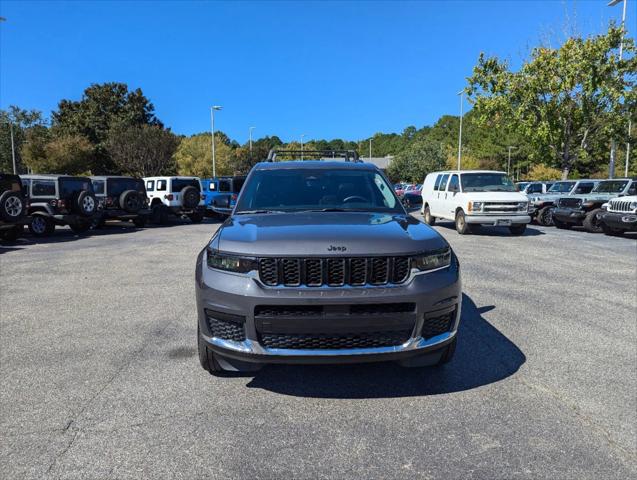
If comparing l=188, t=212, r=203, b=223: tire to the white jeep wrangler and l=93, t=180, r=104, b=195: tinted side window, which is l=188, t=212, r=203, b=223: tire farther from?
l=93, t=180, r=104, b=195: tinted side window

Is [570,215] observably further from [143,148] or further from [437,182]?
[143,148]

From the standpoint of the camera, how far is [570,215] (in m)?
15.5

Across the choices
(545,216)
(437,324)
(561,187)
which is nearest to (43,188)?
(437,324)

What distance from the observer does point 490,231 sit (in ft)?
52.3

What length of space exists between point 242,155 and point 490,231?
154 feet

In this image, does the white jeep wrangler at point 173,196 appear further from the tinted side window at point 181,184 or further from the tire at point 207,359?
the tire at point 207,359

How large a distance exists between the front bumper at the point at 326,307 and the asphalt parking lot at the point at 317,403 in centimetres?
45

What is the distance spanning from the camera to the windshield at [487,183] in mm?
14289

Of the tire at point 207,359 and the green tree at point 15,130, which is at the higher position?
the green tree at point 15,130

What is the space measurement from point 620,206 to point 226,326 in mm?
13744

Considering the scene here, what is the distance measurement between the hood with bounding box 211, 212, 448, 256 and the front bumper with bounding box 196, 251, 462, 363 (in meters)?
0.22

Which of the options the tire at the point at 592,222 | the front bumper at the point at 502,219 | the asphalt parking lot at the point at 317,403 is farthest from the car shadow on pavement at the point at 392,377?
the tire at the point at 592,222

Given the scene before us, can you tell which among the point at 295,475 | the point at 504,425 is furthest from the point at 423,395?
the point at 295,475

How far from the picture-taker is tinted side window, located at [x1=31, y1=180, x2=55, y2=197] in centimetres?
1452
